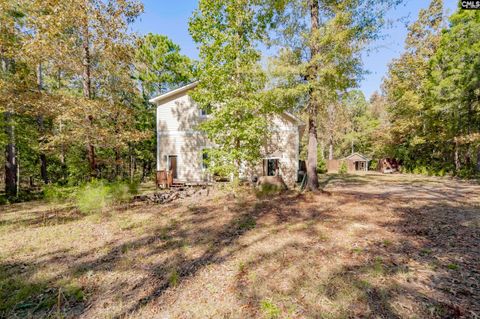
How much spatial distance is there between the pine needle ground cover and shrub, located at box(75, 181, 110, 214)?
0.72 metres

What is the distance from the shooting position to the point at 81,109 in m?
8.32

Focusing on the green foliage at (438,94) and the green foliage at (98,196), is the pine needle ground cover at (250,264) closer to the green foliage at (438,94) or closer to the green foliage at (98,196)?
the green foliage at (98,196)

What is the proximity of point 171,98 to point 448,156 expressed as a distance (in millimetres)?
26234

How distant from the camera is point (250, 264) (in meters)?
3.90

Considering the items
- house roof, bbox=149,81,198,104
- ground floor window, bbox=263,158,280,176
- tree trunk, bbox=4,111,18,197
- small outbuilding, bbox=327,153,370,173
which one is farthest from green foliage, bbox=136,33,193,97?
small outbuilding, bbox=327,153,370,173

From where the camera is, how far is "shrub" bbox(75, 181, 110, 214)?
7521mm

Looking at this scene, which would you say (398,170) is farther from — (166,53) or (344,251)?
(166,53)

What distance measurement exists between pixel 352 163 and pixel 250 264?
32798mm

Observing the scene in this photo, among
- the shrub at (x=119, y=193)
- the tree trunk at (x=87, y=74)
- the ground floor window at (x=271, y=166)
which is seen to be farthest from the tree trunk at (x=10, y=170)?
the ground floor window at (x=271, y=166)

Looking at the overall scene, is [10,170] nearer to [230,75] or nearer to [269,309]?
[230,75]

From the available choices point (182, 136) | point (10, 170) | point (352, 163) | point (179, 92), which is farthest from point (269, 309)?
point (352, 163)

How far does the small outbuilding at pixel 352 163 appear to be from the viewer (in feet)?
101

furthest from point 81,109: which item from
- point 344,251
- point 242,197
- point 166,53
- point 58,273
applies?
point 166,53

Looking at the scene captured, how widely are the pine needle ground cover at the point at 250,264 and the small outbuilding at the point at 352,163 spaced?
24.5m
